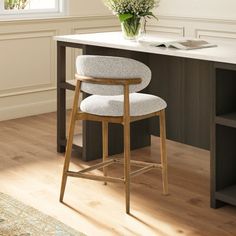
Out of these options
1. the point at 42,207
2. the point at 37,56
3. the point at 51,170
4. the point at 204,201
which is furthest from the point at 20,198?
the point at 37,56

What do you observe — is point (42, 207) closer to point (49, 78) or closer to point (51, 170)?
point (51, 170)

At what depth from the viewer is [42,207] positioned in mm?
3373

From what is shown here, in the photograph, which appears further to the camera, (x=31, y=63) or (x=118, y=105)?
(x=31, y=63)

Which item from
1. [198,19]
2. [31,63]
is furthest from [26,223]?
[198,19]

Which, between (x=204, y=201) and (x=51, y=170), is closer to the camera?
(x=204, y=201)

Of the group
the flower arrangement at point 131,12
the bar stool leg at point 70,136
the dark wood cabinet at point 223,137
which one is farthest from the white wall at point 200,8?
the bar stool leg at point 70,136

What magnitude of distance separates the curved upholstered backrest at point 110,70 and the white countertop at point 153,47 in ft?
0.83

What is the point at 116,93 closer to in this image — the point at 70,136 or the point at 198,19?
the point at 70,136

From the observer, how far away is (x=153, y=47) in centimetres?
364

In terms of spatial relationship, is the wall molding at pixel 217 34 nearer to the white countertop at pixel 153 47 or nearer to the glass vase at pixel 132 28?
the white countertop at pixel 153 47

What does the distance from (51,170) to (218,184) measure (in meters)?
1.21

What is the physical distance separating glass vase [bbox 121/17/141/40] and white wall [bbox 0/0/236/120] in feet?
4.91

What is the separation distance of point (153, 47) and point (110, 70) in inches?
18.2

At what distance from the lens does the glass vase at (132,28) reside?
3986mm
